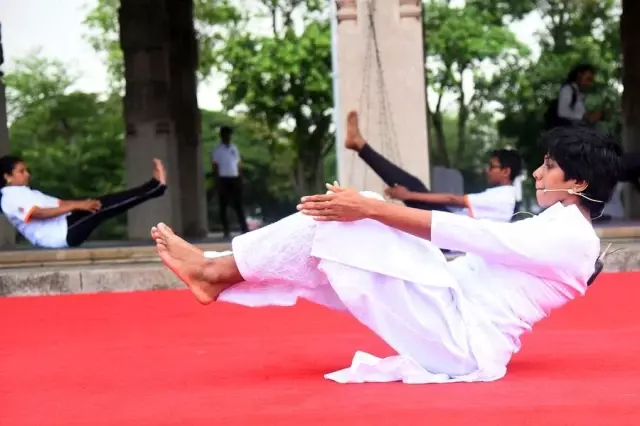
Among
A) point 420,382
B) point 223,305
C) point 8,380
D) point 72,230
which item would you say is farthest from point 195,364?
point 72,230

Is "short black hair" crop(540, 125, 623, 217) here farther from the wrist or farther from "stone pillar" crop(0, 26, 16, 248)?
"stone pillar" crop(0, 26, 16, 248)

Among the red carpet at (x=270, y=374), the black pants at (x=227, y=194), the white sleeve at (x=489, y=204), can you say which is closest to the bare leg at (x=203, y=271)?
the red carpet at (x=270, y=374)

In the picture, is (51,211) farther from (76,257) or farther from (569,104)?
(569,104)

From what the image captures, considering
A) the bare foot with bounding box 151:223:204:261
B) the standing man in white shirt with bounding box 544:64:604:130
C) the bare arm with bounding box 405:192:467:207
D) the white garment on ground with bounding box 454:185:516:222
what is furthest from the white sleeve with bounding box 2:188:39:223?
the bare foot with bounding box 151:223:204:261

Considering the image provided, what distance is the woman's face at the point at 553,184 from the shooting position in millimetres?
4117

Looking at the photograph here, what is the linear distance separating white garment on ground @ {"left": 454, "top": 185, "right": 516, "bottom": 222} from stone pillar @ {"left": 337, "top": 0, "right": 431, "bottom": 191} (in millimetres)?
1038

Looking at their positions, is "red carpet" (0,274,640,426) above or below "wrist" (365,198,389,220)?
below

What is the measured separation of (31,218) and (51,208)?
0.19 m

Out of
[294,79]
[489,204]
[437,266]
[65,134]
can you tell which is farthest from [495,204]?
[65,134]

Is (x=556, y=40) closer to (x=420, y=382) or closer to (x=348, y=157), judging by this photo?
(x=348, y=157)

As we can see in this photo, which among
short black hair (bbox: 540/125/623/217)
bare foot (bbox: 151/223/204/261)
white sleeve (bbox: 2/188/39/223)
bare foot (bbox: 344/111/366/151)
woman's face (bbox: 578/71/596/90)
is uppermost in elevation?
woman's face (bbox: 578/71/596/90)

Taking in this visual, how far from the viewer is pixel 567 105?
11.8m

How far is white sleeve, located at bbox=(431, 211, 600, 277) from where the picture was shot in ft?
12.8

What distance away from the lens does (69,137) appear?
34.2 m
